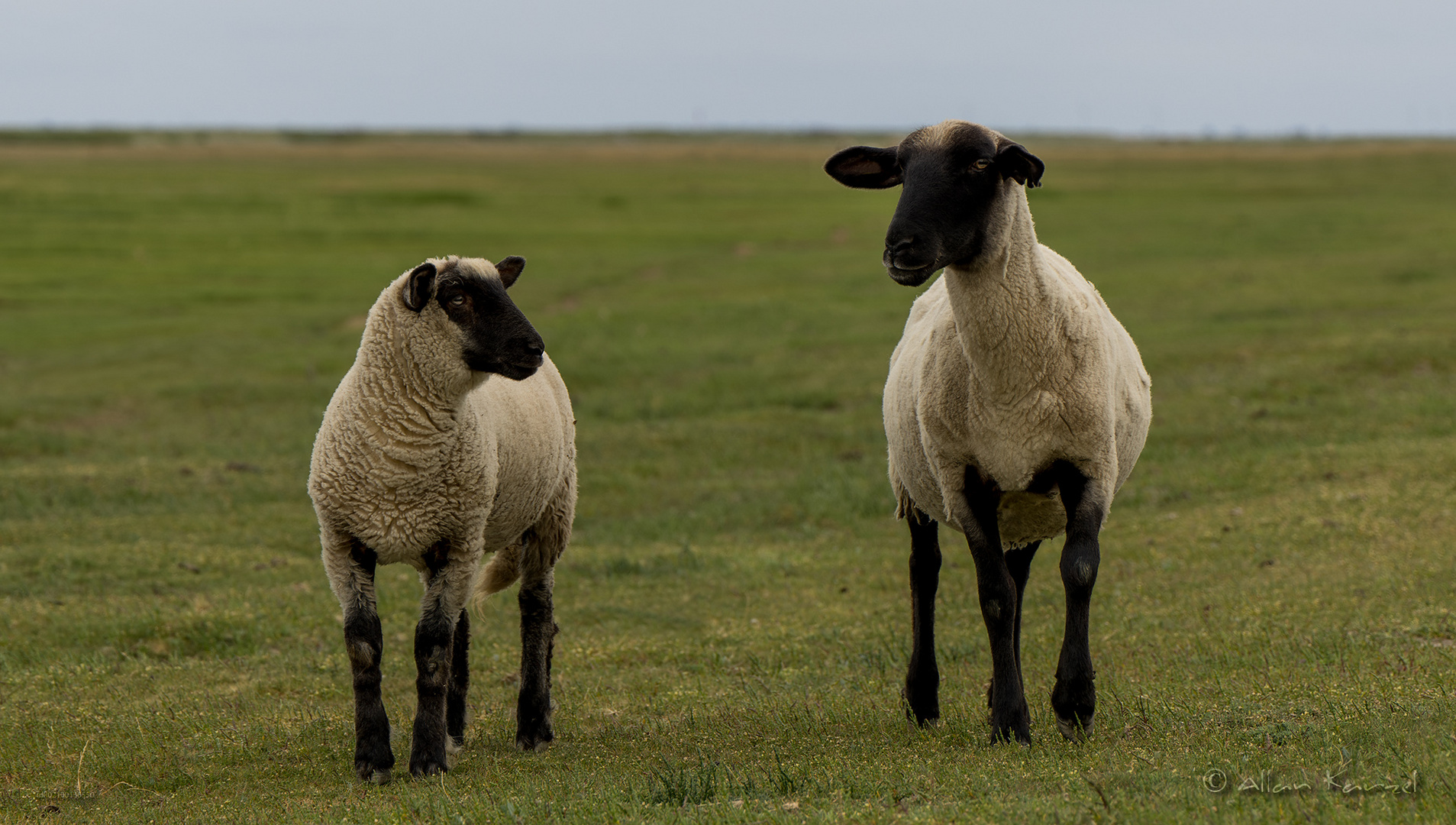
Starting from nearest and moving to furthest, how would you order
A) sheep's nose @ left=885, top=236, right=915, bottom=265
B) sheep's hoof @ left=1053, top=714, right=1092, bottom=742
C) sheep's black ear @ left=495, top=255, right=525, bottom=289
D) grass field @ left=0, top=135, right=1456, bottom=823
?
grass field @ left=0, top=135, right=1456, bottom=823 → sheep's nose @ left=885, top=236, right=915, bottom=265 → sheep's hoof @ left=1053, top=714, right=1092, bottom=742 → sheep's black ear @ left=495, top=255, right=525, bottom=289

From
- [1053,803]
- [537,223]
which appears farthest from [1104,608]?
[537,223]

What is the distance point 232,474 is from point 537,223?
46.9 m

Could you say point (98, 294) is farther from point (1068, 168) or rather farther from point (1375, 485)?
point (1068, 168)

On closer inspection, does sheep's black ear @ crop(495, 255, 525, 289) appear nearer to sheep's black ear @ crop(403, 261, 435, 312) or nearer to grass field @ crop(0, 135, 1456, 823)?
sheep's black ear @ crop(403, 261, 435, 312)

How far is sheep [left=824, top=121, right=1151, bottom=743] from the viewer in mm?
7078

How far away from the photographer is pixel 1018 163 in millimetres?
7098

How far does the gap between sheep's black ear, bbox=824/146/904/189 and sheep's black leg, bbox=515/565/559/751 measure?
10.5ft

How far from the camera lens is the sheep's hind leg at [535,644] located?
8.41 metres

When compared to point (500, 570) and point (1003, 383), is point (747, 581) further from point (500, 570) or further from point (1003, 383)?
point (1003, 383)

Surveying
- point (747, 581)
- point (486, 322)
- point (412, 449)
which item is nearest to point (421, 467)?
point (412, 449)

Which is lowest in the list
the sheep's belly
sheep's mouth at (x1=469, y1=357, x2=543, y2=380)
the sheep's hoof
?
the sheep's hoof

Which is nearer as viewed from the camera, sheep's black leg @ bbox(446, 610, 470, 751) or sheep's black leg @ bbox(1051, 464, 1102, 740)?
sheep's black leg @ bbox(1051, 464, 1102, 740)

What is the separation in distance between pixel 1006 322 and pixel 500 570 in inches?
149

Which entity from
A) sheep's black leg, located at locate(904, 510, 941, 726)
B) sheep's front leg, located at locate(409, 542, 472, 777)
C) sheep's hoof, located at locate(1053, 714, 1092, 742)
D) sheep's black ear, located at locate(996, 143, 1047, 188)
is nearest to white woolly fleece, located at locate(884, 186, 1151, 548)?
sheep's black ear, located at locate(996, 143, 1047, 188)
